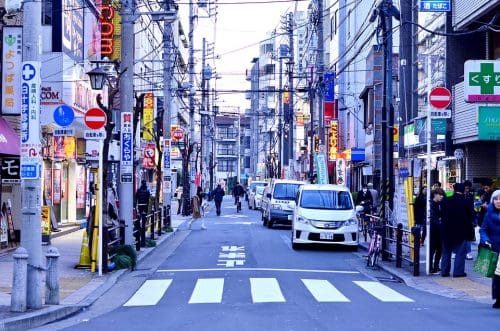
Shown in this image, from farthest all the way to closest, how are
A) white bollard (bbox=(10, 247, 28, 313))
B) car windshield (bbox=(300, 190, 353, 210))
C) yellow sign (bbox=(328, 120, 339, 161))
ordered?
yellow sign (bbox=(328, 120, 339, 161))
car windshield (bbox=(300, 190, 353, 210))
white bollard (bbox=(10, 247, 28, 313))

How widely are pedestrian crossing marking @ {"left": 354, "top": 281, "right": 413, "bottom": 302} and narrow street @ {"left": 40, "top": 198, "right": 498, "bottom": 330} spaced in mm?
18

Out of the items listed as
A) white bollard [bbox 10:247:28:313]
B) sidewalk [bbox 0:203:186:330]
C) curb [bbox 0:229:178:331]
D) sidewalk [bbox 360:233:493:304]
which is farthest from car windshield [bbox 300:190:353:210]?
white bollard [bbox 10:247:28:313]

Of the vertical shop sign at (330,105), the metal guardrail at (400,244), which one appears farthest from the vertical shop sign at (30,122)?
the vertical shop sign at (330,105)

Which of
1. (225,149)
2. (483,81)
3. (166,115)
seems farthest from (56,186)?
(225,149)

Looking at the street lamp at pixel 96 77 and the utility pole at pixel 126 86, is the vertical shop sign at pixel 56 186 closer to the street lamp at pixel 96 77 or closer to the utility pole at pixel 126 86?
the utility pole at pixel 126 86

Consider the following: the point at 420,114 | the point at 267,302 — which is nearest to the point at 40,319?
the point at 267,302

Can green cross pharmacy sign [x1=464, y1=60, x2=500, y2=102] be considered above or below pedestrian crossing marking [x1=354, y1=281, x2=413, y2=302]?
above

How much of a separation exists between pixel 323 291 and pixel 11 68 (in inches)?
415

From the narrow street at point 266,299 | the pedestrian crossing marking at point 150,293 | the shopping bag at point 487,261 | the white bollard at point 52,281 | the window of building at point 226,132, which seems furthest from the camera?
the window of building at point 226,132

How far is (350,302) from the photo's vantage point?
13.7 m

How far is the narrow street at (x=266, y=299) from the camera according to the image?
37.7 feet

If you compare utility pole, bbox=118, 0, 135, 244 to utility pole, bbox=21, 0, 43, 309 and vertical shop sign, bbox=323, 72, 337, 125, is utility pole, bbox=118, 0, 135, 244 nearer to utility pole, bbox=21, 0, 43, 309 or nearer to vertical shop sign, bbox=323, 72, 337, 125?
utility pole, bbox=21, 0, 43, 309

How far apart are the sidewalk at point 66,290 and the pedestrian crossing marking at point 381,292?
503 cm

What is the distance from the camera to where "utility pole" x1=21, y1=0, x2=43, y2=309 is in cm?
1238
